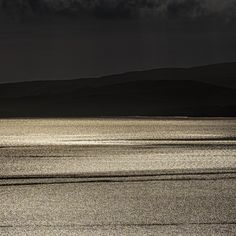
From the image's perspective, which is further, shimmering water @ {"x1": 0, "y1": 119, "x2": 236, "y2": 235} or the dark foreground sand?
shimmering water @ {"x1": 0, "y1": 119, "x2": 236, "y2": 235}

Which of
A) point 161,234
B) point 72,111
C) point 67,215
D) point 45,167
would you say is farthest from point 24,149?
point 72,111

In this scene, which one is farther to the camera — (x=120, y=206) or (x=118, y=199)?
(x=118, y=199)

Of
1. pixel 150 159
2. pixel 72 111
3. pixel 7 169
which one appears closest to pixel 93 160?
pixel 150 159

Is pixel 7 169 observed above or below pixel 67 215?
above

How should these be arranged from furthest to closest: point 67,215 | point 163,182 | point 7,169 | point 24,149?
1. point 24,149
2. point 7,169
3. point 163,182
4. point 67,215

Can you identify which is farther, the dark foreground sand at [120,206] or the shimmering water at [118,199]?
the shimmering water at [118,199]

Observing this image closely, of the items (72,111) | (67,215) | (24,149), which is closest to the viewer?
(67,215)

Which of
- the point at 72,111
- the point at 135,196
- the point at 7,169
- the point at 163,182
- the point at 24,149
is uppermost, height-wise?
the point at 72,111

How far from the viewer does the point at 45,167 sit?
2500 centimetres

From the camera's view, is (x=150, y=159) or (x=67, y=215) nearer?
(x=67, y=215)

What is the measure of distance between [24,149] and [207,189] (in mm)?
17658

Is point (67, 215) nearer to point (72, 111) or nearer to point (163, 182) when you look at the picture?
point (163, 182)

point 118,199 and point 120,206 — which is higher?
point 118,199

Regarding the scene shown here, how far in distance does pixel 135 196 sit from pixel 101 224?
12.6ft
